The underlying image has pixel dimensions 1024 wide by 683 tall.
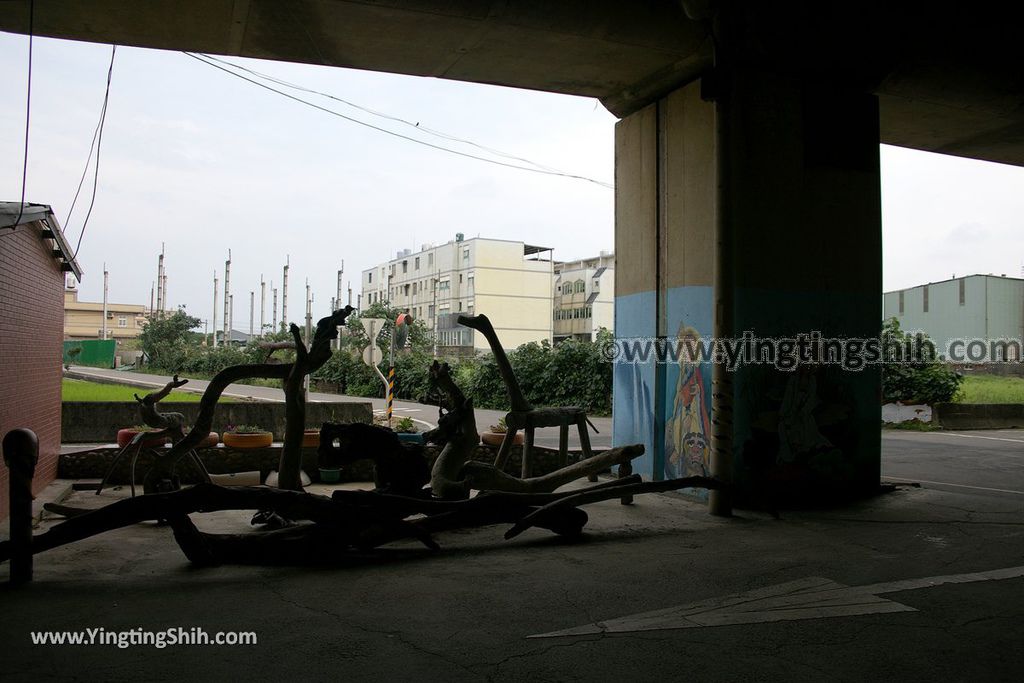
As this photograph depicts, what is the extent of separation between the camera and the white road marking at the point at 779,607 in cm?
377

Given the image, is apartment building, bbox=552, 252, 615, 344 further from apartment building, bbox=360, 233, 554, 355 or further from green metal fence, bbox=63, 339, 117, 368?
green metal fence, bbox=63, 339, 117, 368

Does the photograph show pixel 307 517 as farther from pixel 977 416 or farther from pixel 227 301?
pixel 227 301

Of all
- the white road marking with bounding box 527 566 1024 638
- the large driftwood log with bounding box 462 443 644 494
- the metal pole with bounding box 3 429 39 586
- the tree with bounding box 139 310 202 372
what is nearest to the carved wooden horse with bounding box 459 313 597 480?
the large driftwood log with bounding box 462 443 644 494

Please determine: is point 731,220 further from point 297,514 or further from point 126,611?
point 126,611

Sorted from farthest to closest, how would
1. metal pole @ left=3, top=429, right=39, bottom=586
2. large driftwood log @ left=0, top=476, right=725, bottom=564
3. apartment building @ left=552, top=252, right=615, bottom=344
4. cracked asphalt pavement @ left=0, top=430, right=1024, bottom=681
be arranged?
1. apartment building @ left=552, top=252, right=615, bottom=344
2. large driftwood log @ left=0, top=476, right=725, bottom=564
3. metal pole @ left=3, top=429, right=39, bottom=586
4. cracked asphalt pavement @ left=0, top=430, right=1024, bottom=681

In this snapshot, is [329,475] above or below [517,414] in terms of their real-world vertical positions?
below

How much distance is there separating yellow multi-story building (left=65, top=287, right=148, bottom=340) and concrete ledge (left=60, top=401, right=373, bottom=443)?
6874 centimetres

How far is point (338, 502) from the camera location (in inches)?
191

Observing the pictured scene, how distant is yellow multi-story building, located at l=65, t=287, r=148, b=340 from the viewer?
3022 inches

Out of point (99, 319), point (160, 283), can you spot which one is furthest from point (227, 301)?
point (99, 319)

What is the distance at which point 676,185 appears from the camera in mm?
8031

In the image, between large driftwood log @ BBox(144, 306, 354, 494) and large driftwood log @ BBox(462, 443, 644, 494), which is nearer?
large driftwood log @ BBox(144, 306, 354, 494)

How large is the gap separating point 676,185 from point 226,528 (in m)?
5.75

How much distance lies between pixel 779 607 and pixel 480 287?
49590 mm
